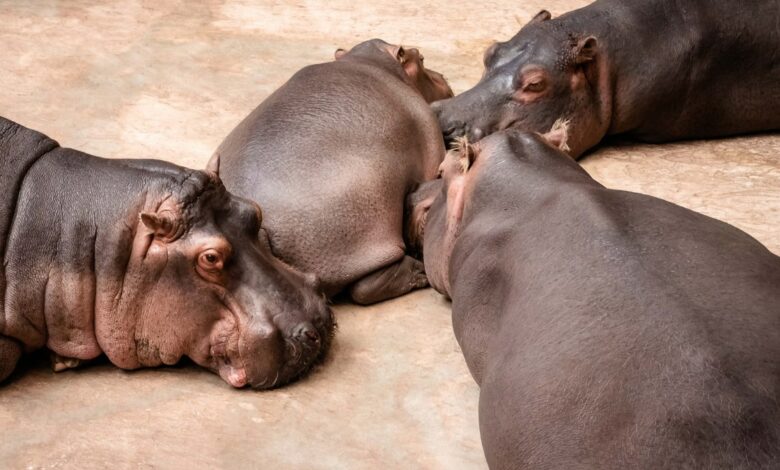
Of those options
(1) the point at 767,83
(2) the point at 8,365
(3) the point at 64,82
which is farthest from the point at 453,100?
(2) the point at 8,365

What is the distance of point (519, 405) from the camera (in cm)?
320

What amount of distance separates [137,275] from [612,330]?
159 centimetres

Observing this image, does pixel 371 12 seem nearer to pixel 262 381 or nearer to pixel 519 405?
pixel 262 381

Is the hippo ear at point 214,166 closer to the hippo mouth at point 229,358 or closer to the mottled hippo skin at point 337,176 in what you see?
the mottled hippo skin at point 337,176

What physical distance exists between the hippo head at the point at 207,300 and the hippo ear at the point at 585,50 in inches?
83.4

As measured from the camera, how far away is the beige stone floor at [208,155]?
3.74 m

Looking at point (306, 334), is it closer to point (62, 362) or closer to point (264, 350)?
point (264, 350)

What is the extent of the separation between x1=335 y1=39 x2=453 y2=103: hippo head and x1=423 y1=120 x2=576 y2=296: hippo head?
122cm

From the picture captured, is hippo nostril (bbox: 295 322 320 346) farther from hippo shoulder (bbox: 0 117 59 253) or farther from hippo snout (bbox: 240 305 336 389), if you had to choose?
hippo shoulder (bbox: 0 117 59 253)

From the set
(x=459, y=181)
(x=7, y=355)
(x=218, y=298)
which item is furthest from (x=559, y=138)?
(x=7, y=355)

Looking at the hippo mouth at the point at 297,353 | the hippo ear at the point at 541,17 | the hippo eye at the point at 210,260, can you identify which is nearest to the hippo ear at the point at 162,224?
the hippo eye at the point at 210,260

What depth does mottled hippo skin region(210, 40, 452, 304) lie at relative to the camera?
14.8 ft

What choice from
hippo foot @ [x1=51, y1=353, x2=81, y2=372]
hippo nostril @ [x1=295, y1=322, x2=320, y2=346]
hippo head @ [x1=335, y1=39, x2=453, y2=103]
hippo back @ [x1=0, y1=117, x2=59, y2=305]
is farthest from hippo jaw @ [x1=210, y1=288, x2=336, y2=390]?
hippo head @ [x1=335, y1=39, x2=453, y2=103]

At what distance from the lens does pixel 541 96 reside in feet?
→ 18.4
